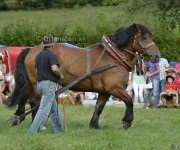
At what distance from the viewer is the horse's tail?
11.8 metres

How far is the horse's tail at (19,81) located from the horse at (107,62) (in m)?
0.17

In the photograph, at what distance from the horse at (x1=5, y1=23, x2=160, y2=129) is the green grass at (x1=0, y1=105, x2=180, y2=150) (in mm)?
741

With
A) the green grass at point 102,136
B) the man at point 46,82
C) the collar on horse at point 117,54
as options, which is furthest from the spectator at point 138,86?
the man at point 46,82

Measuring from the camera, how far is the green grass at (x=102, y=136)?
29.0ft

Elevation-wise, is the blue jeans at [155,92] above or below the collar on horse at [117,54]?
below

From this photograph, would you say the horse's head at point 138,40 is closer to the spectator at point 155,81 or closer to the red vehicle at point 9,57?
the spectator at point 155,81

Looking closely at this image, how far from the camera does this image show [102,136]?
388 inches

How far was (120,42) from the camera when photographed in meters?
11.4

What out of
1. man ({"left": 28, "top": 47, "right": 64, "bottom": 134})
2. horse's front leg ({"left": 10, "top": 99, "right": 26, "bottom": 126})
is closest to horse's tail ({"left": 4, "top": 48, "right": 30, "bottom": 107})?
horse's front leg ({"left": 10, "top": 99, "right": 26, "bottom": 126})

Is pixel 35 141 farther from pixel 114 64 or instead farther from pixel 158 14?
pixel 158 14

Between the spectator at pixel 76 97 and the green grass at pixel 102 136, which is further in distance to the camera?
the spectator at pixel 76 97

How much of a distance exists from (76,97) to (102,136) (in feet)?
28.8

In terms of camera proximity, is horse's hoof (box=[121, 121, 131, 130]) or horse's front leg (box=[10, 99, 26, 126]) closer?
horse's hoof (box=[121, 121, 131, 130])

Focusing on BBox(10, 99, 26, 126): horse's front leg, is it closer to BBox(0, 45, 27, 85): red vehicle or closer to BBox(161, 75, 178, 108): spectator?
BBox(161, 75, 178, 108): spectator
